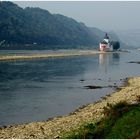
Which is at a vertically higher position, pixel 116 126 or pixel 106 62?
pixel 116 126

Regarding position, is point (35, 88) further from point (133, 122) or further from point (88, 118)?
point (133, 122)

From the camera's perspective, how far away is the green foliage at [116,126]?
51.6 ft

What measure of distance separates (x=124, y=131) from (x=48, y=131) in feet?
16.0

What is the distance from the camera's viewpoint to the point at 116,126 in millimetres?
16938

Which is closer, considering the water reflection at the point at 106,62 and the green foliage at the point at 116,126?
the green foliage at the point at 116,126

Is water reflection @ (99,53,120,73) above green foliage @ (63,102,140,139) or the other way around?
the other way around

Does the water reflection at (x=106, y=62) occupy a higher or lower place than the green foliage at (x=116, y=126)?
lower

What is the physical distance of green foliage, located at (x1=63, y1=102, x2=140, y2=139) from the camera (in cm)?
1572

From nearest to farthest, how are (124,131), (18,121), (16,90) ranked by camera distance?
(124,131)
(18,121)
(16,90)

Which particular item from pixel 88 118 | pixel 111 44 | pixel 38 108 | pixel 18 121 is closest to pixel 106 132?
pixel 88 118

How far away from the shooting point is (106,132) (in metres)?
16.8

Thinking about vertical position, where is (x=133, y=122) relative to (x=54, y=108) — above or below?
above

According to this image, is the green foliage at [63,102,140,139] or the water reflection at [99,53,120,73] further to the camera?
the water reflection at [99,53,120,73]

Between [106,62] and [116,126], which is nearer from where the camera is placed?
[116,126]
